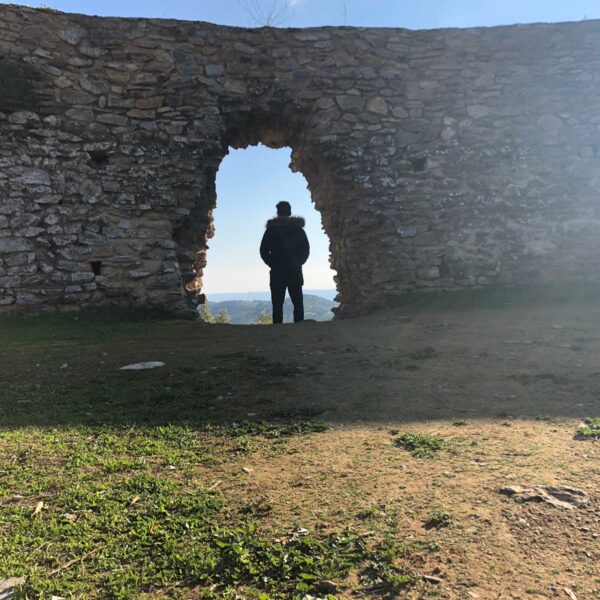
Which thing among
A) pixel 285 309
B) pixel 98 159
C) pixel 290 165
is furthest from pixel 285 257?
pixel 98 159

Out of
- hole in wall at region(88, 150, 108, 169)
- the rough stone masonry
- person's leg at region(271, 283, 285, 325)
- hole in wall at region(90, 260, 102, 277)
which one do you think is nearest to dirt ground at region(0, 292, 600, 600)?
hole in wall at region(90, 260, 102, 277)

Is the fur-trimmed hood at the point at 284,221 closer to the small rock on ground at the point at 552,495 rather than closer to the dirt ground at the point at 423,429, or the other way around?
the dirt ground at the point at 423,429

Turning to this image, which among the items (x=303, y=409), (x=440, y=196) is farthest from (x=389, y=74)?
(x=303, y=409)

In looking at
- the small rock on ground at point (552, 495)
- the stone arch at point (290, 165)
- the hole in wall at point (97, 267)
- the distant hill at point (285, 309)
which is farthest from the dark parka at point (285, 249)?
the small rock on ground at point (552, 495)

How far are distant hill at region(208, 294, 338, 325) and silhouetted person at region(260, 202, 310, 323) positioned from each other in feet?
1.94

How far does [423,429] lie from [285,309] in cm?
731

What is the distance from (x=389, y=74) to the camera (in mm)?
8688

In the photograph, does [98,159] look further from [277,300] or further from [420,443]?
[420,443]

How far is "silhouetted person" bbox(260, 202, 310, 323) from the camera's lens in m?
8.24

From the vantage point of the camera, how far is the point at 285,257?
824cm

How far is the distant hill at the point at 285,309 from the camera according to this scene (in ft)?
32.9

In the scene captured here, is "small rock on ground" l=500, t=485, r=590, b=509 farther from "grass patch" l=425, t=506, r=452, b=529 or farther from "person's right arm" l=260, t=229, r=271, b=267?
"person's right arm" l=260, t=229, r=271, b=267

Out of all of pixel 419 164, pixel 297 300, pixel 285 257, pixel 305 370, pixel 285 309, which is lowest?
pixel 285 309

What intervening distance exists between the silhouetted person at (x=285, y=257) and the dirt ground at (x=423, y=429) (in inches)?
78.3
